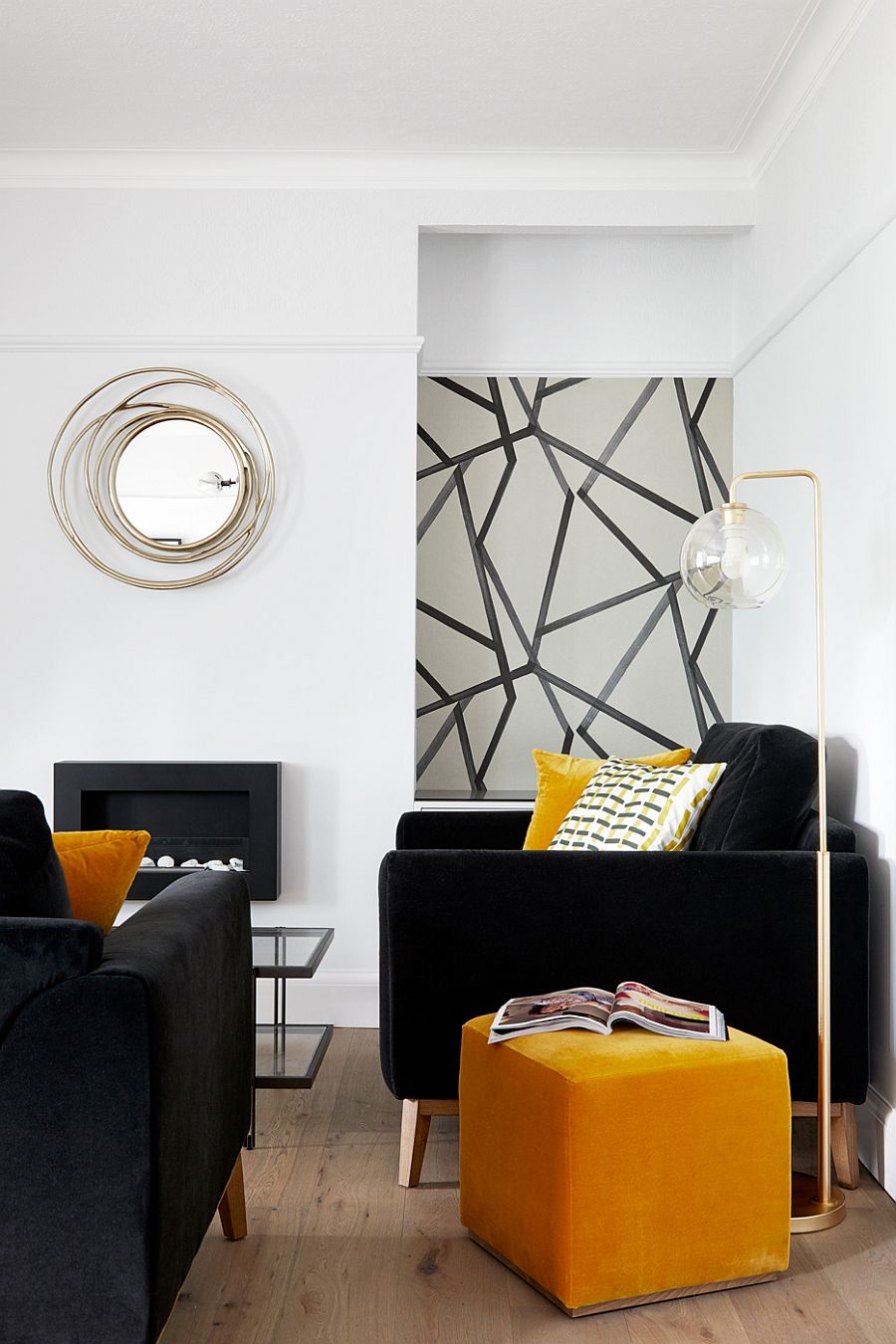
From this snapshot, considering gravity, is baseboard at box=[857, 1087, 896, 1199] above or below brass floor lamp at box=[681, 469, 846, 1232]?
below

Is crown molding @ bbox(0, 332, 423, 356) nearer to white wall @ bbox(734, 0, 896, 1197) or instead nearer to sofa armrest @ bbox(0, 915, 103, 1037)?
white wall @ bbox(734, 0, 896, 1197)

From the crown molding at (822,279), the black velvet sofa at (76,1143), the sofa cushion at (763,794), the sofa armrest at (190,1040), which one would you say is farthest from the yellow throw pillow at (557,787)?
the black velvet sofa at (76,1143)

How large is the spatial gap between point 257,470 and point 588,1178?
264 cm

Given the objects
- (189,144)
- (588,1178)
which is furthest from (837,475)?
(189,144)

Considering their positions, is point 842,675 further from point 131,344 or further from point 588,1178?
point 131,344

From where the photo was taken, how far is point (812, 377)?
3312 millimetres

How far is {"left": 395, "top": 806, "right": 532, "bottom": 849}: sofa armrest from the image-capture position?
138 inches

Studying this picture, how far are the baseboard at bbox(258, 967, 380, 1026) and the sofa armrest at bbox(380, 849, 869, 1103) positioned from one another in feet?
4.56

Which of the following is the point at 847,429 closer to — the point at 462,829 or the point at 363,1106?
the point at 462,829

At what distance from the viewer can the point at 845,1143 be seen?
2584 millimetres

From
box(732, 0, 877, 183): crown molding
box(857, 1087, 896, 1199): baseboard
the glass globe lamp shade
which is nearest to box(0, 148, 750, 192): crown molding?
box(732, 0, 877, 183): crown molding

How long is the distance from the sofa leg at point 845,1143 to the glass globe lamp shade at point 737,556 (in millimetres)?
1101

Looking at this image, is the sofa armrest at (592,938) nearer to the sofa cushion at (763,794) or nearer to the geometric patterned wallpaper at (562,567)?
the sofa cushion at (763,794)

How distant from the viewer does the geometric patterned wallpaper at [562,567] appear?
431 cm
